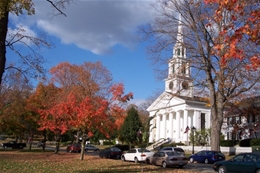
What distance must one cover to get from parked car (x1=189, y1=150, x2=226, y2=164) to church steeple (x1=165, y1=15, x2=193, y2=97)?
6261 millimetres

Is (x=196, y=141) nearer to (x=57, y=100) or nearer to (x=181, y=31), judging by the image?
(x=57, y=100)

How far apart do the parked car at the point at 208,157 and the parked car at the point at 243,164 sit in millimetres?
10536

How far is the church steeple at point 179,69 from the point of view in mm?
25156

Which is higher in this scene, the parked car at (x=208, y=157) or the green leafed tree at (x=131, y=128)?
the green leafed tree at (x=131, y=128)

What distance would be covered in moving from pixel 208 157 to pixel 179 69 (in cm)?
1028

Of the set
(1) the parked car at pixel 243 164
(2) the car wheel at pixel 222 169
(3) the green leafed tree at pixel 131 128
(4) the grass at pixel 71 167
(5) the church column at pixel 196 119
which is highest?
(5) the church column at pixel 196 119

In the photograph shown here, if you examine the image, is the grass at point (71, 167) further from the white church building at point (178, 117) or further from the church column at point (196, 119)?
the church column at point (196, 119)

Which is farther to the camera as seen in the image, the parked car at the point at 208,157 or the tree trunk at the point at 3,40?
the parked car at the point at 208,157

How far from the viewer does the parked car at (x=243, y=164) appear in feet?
55.0

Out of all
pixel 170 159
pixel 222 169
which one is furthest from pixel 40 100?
pixel 222 169

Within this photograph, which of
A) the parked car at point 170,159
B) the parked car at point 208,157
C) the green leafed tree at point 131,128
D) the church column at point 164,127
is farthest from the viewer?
the church column at point 164,127

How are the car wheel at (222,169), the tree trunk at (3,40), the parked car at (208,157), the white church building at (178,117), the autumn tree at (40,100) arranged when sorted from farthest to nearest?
1. the white church building at (178,117)
2. the autumn tree at (40,100)
3. the parked car at (208,157)
4. the car wheel at (222,169)
5. the tree trunk at (3,40)

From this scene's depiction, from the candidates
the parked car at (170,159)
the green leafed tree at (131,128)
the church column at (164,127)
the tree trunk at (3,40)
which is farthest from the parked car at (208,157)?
the church column at (164,127)

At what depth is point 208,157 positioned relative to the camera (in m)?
30.0
